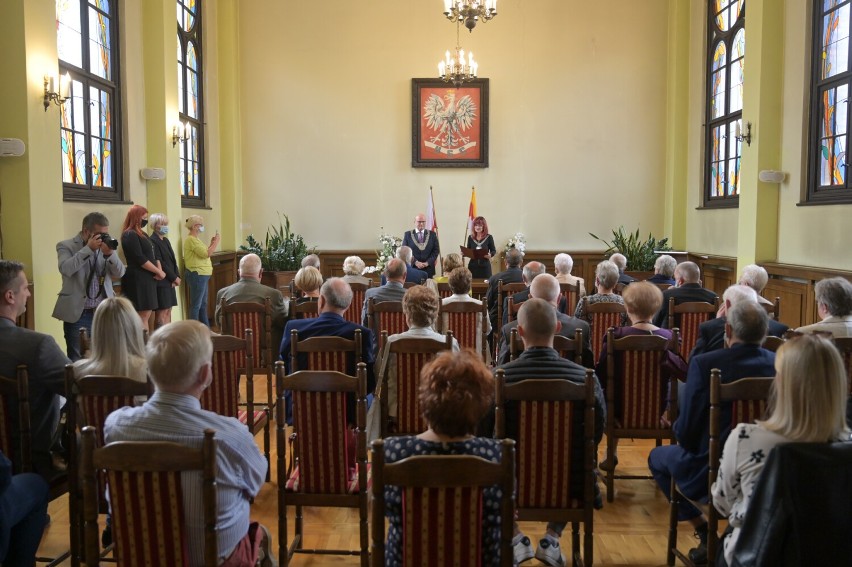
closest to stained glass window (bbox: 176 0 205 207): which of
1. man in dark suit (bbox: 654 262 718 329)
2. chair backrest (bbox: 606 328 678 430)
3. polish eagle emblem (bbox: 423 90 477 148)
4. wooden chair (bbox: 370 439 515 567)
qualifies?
polish eagle emblem (bbox: 423 90 477 148)

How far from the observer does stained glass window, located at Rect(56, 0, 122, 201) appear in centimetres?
708

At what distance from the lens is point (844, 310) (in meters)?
4.17

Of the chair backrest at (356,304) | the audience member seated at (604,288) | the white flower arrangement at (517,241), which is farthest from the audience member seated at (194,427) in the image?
the white flower arrangement at (517,241)

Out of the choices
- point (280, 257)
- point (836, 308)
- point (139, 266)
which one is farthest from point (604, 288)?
point (280, 257)

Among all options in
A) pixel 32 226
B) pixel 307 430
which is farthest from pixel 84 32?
pixel 307 430

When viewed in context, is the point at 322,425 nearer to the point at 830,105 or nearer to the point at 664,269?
the point at 664,269

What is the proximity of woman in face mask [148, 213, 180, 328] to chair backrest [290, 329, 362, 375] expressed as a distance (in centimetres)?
417

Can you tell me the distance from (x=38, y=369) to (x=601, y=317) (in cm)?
359

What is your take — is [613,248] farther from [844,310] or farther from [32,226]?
[32,226]

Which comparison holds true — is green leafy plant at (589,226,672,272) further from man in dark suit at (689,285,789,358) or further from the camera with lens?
the camera with lens

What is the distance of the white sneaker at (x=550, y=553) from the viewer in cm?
328

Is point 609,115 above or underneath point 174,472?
above

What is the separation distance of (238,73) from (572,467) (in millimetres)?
10042

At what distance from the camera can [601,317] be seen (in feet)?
17.5
